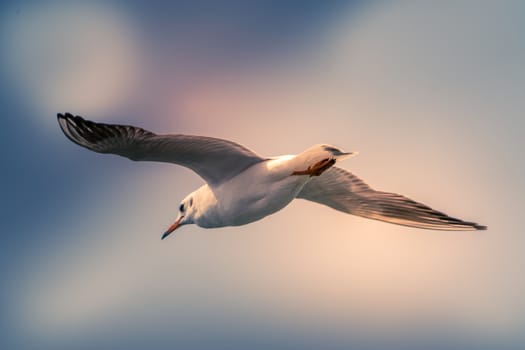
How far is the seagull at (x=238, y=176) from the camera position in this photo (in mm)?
6730

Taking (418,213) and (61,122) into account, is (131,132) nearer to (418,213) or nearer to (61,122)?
(61,122)

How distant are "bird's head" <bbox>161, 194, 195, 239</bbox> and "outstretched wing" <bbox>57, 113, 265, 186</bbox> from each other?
638 millimetres

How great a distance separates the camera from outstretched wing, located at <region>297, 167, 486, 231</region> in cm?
848

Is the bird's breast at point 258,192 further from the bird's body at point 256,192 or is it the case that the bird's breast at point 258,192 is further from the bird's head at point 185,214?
the bird's head at point 185,214

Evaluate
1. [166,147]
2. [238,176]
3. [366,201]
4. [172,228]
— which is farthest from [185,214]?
→ [366,201]

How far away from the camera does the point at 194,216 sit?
8141 millimetres

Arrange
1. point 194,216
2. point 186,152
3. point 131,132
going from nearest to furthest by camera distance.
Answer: point 131,132 → point 186,152 → point 194,216

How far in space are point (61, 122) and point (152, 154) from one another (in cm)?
92

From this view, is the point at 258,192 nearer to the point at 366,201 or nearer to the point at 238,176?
the point at 238,176

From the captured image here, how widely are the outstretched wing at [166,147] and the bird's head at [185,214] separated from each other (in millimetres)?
638

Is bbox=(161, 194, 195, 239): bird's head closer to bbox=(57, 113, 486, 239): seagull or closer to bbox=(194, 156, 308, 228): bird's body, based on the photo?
bbox=(57, 113, 486, 239): seagull

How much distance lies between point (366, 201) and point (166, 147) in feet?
9.46

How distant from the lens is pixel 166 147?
695 centimetres

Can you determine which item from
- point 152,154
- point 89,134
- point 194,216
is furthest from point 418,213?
point 89,134
